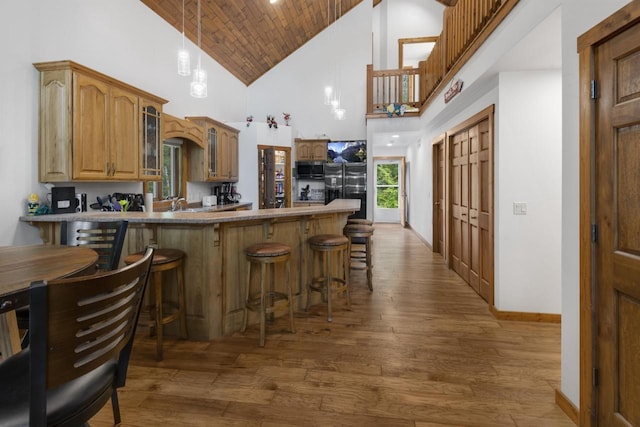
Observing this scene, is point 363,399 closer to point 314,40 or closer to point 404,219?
point 314,40

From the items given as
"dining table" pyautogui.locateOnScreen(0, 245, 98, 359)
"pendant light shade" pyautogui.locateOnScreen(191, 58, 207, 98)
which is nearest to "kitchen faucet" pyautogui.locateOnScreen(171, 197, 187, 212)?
"pendant light shade" pyautogui.locateOnScreen(191, 58, 207, 98)

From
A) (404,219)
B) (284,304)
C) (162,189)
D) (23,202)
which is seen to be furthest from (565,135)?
(404,219)

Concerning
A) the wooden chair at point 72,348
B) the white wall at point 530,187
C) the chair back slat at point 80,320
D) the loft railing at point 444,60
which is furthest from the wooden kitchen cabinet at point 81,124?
the white wall at point 530,187

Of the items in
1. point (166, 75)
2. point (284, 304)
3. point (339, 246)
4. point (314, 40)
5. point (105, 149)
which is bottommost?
point (284, 304)

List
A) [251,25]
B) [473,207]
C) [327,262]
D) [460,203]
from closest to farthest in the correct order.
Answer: [327,262] → [473,207] → [460,203] → [251,25]

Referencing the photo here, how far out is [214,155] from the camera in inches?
227

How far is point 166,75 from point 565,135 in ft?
16.6

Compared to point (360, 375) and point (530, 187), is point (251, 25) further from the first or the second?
point (360, 375)

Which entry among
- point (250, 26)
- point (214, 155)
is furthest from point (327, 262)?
point (250, 26)

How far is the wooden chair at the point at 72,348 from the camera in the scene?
0.77 metres

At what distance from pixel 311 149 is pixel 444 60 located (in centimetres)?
401

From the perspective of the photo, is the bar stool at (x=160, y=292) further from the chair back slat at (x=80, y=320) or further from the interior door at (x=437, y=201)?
the interior door at (x=437, y=201)

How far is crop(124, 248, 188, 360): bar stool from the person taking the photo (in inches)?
95.2

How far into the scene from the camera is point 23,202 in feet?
9.84
